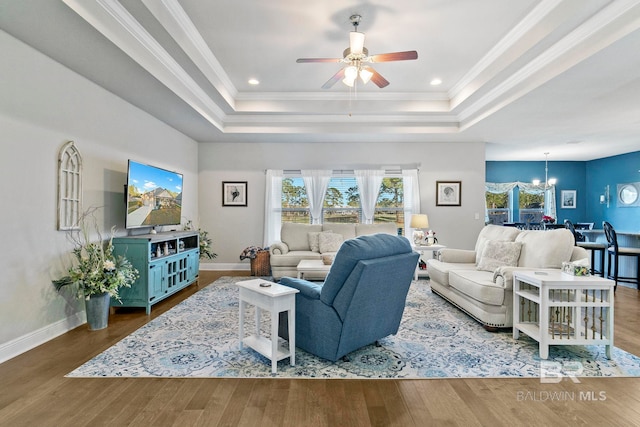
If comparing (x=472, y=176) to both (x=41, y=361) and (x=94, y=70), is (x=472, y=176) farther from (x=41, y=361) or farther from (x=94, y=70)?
(x=41, y=361)

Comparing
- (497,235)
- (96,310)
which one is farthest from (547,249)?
(96,310)

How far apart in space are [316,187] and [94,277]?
4.20 meters

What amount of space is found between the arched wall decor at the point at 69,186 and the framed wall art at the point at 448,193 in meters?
5.88

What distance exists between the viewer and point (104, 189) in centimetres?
392

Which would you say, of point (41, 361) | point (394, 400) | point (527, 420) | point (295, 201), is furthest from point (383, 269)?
point (295, 201)

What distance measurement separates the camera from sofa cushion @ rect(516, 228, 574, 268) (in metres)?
3.31

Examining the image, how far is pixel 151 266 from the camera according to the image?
392cm

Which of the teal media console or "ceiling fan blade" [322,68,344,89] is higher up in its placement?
"ceiling fan blade" [322,68,344,89]

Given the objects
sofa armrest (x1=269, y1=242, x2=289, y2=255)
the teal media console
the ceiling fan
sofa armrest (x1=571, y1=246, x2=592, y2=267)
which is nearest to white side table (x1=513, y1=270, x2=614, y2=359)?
sofa armrest (x1=571, y1=246, x2=592, y2=267)

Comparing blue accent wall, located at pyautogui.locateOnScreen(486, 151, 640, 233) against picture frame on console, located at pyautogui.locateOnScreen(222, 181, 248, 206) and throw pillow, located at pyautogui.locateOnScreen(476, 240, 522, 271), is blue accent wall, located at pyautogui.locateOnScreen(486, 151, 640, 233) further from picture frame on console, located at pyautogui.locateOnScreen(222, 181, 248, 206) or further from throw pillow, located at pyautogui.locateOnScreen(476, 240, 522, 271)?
picture frame on console, located at pyautogui.locateOnScreen(222, 181, 248, 206)

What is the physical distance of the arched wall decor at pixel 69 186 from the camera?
323 cm

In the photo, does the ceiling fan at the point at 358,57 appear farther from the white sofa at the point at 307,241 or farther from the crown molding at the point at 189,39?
the white sofa at the point at 307,241

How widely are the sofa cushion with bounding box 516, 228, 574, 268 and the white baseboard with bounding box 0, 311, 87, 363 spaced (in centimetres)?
485

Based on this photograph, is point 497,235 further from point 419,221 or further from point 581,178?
point 581,178
